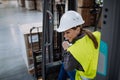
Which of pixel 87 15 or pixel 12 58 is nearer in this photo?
pixel 12 58

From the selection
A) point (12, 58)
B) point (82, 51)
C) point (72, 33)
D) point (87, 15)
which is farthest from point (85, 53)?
point (87, 15)

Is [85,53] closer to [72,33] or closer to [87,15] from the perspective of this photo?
[72,33]

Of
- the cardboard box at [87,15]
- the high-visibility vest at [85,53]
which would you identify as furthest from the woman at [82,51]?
the cardboard box at [87,15]

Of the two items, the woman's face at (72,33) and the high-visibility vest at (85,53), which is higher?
the woman's face at (72,33)

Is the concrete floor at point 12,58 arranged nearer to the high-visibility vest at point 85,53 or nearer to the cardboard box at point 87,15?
the high-visibility vest at point 85,53

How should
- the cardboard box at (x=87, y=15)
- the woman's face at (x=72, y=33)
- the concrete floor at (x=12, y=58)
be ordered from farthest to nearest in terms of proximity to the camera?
the cardboard box at (x=87, y=15)
the concrete floor at (x=12, y=58)
the woman's face at (x=72, y=33)

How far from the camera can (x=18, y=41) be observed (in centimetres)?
566

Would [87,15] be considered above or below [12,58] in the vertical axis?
above

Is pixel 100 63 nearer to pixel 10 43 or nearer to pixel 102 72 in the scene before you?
pixel 102 72

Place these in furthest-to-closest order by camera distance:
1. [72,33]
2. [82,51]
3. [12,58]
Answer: [12,58] < [72,33] < [82,51]

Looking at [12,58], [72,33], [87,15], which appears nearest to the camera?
[72,33]

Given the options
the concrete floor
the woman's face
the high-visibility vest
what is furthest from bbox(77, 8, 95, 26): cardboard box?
the high-visibility vest

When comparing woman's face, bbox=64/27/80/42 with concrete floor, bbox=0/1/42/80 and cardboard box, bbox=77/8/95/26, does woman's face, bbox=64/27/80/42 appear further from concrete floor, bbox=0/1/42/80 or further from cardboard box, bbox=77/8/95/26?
cardboard box, bbox=77/8/95/26

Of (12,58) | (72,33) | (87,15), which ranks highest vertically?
(72,33)
